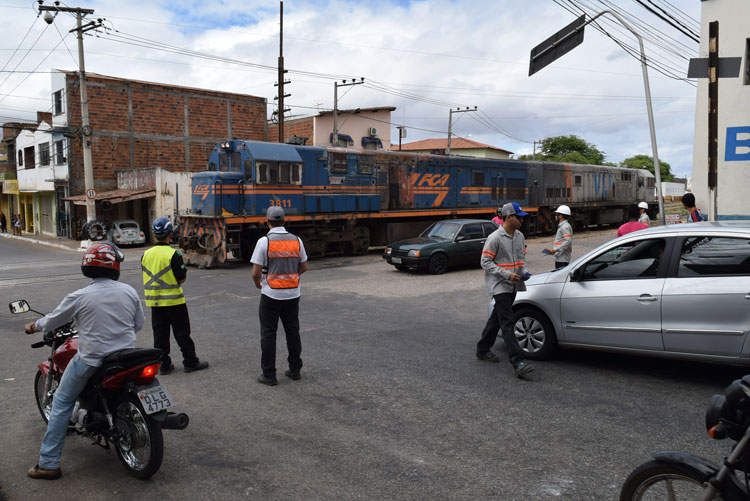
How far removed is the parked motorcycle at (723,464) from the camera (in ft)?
7.96

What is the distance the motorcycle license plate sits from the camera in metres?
3.75

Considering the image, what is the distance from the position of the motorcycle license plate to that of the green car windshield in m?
12.3

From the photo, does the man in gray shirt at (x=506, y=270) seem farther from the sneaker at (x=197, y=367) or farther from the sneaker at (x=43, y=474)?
the sneaker at (x=43, y=474)

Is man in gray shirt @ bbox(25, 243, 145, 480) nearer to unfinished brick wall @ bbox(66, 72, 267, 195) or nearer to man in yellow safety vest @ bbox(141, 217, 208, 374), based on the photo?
man in yellow safety vest @ bbox(141, 217, 208, 374)

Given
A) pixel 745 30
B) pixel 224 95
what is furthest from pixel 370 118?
pixel 745 30

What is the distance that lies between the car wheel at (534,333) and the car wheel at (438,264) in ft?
26.4

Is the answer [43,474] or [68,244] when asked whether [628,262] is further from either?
[68,244]

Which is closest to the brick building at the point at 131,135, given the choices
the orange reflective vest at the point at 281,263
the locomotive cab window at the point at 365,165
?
the locomotive cab window at the point at 365,165

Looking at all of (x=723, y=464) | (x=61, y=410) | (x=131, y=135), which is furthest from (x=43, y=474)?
(x=131, y=135)

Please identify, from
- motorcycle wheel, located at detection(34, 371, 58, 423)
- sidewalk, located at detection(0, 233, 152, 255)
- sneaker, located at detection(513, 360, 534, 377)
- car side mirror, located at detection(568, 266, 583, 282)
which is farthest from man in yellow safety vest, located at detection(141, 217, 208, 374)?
sidewalk, located at detection(0, 233, 152, 255)

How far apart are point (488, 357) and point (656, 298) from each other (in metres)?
1.96

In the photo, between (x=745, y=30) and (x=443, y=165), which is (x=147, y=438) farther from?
(x=443, y=165)

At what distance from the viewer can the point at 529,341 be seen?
687cm

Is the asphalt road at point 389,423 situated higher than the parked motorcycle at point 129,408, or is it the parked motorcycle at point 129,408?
the parked motorcycle at point 129,408
